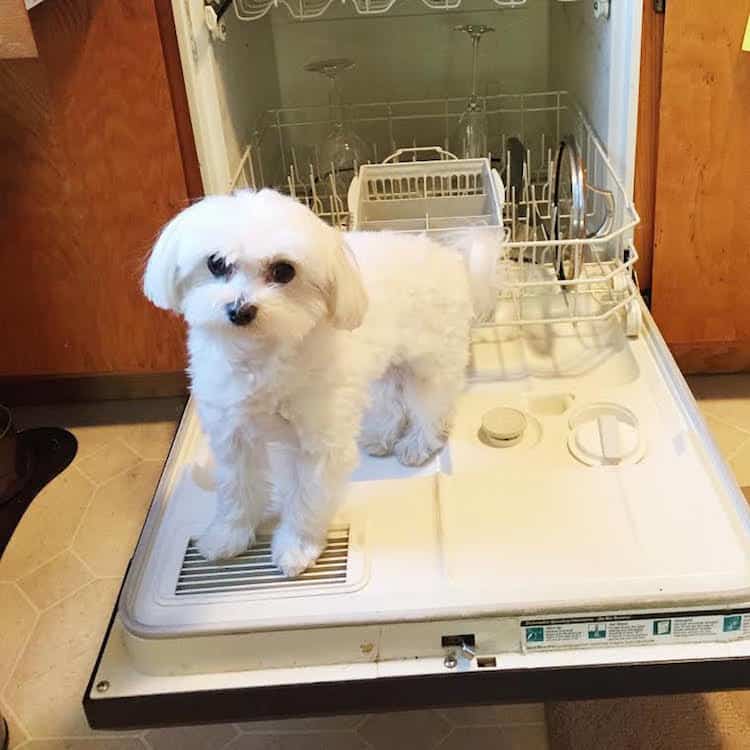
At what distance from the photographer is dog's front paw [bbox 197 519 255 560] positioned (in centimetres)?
106

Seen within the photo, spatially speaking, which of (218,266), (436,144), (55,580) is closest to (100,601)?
(55,580)

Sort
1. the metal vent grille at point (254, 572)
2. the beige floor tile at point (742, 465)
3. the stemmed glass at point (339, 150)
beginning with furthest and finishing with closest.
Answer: the stemmed glass at point (339, 150) → the beige floor tile at point (742, 465) → the metal vent grille at point (254, 572)

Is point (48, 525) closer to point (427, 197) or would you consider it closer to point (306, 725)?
point (306, 725)

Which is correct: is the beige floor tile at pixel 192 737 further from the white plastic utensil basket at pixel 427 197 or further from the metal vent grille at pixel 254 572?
the white plastic utensil basket at pixel 427 197

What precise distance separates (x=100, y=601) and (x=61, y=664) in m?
0.11

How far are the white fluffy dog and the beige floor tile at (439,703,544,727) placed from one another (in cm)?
31

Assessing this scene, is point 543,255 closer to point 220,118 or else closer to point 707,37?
point 707,37

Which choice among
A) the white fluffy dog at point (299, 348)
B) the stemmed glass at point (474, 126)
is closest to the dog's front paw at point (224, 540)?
the white fluffy dog at point (299, 348)

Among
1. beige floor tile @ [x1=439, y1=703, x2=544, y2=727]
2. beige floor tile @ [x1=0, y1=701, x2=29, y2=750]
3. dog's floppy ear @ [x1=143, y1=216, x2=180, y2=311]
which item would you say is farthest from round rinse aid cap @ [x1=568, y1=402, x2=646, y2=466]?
beige floor tile @ [x1=0, y1=701, x2=29, y2=750]

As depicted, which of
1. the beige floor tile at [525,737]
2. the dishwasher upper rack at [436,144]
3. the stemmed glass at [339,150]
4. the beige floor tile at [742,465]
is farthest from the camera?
the stemmed glass at [339,150]

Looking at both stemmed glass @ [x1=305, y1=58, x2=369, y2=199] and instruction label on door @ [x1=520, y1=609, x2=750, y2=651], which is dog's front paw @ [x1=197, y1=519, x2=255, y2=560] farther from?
stemmed glass @ [x1=305, y1=58, x2=369, y2=199]

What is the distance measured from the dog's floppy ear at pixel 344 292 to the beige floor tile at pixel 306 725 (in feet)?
1.71

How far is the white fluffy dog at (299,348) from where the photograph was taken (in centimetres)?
91

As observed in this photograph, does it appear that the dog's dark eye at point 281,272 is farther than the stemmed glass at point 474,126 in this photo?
No
